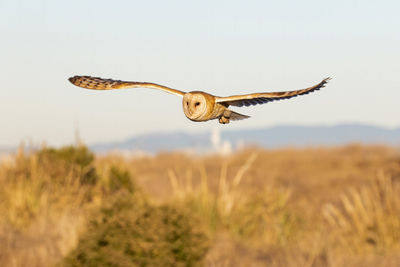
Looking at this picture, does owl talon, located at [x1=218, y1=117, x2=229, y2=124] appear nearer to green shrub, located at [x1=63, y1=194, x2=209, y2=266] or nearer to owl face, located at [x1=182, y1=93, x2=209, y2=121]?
owl face, located at [x1=182, y1=93, x2=209, y2=121]

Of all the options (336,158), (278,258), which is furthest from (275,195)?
(336,158)

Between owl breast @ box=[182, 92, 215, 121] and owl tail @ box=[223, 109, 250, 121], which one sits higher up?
owl breast @ box=[182, 92, 215, 121]

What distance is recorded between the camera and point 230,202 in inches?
582

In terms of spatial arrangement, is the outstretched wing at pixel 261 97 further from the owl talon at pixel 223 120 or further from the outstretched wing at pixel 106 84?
the outstretched wing at pixel 106 84

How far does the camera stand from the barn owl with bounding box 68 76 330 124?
8.46 feet

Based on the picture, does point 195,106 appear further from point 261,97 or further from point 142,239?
point 142,239

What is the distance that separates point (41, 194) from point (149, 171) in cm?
2165

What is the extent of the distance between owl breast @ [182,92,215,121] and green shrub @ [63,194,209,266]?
6.93 m

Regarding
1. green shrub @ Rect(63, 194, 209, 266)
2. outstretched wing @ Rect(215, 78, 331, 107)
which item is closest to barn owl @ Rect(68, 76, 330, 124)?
outstretched wing @ Rect(215, 78, 331, 107)

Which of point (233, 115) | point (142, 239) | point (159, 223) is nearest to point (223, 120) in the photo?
point (233, 115)

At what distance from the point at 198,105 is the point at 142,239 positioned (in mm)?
7178

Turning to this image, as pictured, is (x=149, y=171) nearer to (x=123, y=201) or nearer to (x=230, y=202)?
(x=230, y=202)

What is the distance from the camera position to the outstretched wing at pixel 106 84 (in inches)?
121

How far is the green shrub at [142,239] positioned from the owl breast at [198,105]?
693 cm
